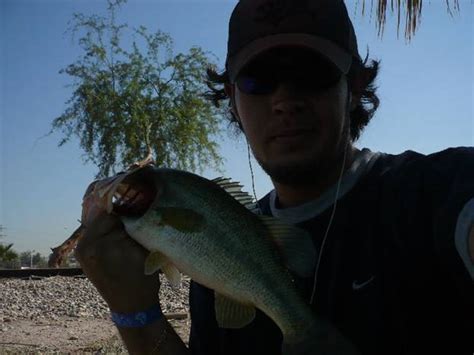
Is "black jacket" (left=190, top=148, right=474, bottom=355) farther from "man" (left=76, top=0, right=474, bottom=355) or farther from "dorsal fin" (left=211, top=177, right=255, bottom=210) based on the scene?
"dorsal fin" (left=211, top=177, right=255, bottom=210)

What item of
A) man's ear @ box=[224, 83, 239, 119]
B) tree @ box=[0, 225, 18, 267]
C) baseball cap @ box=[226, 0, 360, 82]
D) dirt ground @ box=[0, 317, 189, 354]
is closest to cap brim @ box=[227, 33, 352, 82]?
baseball cap @ box=[226, 0, 360, 82]

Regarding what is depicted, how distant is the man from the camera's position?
6.95 feet

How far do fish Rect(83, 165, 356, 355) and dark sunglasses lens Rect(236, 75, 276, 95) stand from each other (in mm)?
504

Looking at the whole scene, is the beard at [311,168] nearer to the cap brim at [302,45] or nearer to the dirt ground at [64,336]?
the cap brim at [302,45]

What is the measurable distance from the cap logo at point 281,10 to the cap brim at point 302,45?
0.32 ft

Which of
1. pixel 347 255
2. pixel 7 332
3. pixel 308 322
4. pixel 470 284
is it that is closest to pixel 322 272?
pixel 347 255

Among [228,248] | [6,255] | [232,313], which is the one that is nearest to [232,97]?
[228,248]

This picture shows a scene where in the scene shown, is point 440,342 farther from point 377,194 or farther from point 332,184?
point 332,184

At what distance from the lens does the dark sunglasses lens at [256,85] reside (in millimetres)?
2566

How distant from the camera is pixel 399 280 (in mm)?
2150

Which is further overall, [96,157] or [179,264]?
[96,157]

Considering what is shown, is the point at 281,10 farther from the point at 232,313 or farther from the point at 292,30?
the point at 232,313

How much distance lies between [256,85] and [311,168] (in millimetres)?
449

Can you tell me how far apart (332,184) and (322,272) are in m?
0.46
